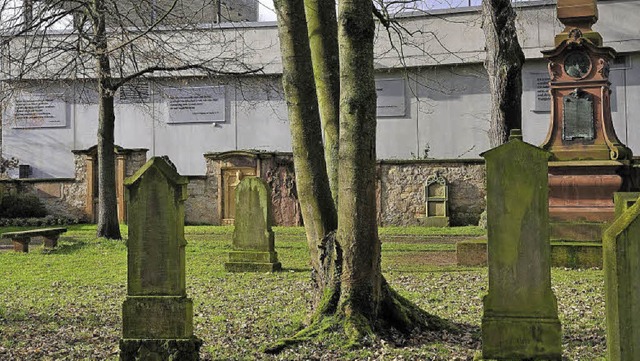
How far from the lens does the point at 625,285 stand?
13.2ft

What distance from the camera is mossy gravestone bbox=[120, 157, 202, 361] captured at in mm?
5836

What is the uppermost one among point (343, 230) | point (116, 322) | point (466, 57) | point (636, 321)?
point (466, 57)

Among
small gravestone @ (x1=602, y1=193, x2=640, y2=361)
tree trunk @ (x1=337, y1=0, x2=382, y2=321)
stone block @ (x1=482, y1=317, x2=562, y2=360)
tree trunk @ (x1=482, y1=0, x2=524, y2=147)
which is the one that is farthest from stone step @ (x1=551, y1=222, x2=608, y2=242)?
small gravestone @ (x1=602, y1=193, x2=640, y2=361)

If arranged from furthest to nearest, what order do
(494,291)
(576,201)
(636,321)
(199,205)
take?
(199,205) < (576,201) < (494,291) < (636,321)

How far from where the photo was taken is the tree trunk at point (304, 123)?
7.56 metres

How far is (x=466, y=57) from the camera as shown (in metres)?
27.7

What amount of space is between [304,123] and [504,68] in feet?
35.2

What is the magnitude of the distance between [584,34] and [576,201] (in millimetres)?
3063

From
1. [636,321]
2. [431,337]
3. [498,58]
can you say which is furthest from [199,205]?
[636,321]

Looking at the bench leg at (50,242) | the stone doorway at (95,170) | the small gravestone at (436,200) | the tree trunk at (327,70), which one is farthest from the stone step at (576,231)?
the stone doorway at (95,170)

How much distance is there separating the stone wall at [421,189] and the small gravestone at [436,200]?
181 mm

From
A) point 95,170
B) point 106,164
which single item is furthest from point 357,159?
point 95,170

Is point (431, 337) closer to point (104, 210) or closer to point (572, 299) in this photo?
point (572, 299)

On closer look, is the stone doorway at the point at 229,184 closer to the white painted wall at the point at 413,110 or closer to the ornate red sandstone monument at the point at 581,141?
the white painted wall at the point at 413,110
